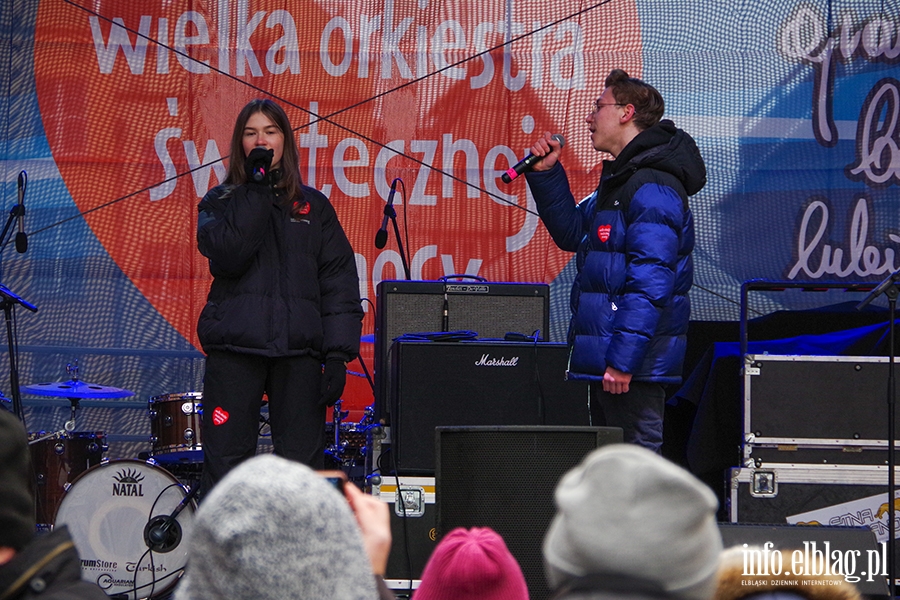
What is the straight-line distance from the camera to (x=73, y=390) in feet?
17.7

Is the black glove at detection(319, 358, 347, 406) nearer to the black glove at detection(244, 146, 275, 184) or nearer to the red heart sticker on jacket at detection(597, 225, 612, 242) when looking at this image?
the black glove at detection(244, 146, 275, 184)

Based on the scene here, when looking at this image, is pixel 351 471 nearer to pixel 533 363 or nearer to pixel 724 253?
pixel 533 363

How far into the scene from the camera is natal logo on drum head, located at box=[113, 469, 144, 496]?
5.15 meters

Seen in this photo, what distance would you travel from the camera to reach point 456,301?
4.75 meters

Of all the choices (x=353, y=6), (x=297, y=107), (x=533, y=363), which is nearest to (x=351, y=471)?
(x=533, y=363)

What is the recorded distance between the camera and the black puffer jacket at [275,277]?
388 centimetres

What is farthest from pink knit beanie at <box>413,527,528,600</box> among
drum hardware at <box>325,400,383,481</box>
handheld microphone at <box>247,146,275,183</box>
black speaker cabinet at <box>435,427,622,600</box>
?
drum hardware at <box>325,400,383,481</box>

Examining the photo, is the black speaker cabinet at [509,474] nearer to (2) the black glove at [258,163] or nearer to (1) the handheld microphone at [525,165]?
(1) the handheld microphone at [525,165]

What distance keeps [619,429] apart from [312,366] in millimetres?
1250

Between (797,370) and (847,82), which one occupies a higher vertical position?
(847,82)

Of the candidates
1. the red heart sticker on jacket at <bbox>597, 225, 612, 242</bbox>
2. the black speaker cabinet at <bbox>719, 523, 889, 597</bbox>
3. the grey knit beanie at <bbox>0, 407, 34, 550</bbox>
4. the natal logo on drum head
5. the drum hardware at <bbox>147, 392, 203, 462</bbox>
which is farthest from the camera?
the drum hardware at <bbox>147, 392, 203, 462</bbox>

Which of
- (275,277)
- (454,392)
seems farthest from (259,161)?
(454,392)

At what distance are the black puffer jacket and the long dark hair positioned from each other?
5cm

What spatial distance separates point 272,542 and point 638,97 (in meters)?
3.07
